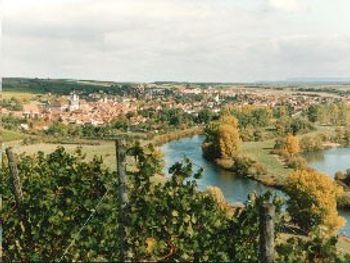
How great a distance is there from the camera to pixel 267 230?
346 centimetres

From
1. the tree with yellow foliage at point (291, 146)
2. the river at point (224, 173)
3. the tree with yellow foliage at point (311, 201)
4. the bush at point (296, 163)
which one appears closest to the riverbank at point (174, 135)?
the river at point (224, 173)

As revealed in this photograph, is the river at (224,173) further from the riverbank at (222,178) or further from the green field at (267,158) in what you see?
the green field at (267,158)

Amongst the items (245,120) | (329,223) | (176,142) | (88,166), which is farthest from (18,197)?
(245,120)

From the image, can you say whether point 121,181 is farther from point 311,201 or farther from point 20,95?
point 20,95

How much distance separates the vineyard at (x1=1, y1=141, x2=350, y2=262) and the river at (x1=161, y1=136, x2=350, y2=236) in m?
19.5

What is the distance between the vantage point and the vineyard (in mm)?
4562

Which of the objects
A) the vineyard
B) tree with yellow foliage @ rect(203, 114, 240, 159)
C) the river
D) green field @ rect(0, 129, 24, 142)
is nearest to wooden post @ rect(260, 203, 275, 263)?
the vineyard

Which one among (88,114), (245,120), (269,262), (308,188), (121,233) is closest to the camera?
(269,262)

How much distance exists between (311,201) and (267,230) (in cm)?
2198

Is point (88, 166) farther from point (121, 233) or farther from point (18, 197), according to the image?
point (121, 233)

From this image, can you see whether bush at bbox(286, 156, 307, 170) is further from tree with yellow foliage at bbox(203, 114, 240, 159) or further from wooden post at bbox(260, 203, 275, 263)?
wooden post at bbox(260, 203, 275, 263)

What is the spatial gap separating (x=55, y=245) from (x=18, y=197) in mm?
568

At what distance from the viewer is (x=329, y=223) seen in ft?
76.9

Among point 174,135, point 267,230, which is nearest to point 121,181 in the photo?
point 267,230
